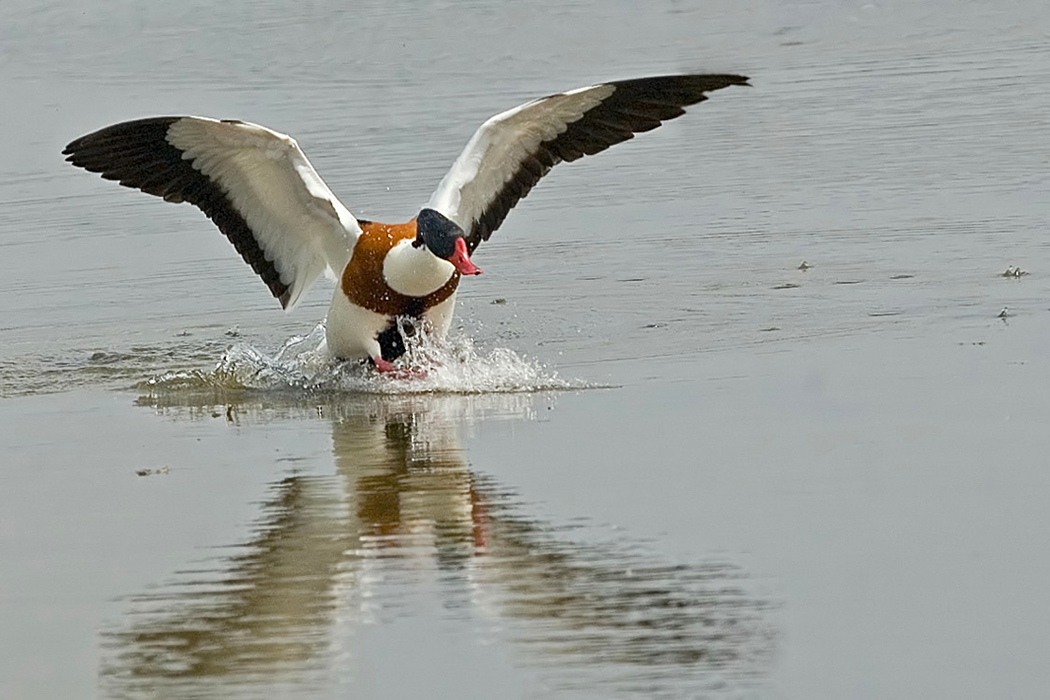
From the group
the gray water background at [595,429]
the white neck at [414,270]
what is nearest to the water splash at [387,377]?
the gray water background at [595,429]

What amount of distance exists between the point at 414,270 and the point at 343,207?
2.19 feet

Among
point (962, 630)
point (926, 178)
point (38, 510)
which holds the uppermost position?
point (926, 178)

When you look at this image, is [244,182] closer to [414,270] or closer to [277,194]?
[277,194]

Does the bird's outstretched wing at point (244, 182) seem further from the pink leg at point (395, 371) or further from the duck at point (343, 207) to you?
the pink leg at point (395, 371)

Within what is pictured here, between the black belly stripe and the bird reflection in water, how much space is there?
2.85 m

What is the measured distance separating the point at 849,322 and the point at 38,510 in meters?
3.84

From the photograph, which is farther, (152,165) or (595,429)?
(152,165)

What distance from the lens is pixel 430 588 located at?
5480 mm

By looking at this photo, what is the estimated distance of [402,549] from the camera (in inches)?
232

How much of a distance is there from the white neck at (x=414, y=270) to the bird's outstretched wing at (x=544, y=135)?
0.39 m

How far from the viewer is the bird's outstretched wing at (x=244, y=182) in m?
9.05

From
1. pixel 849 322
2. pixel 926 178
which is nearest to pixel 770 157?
pixel 926 178

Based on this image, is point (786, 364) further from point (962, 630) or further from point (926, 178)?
point (926, 178)

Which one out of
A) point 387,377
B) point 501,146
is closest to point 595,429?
point 387,377
